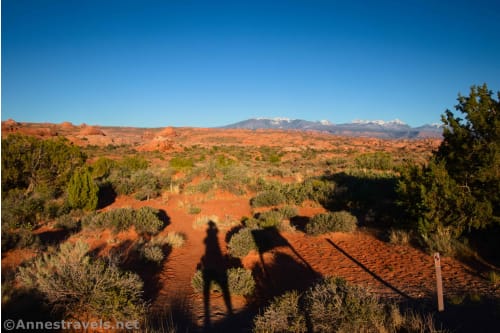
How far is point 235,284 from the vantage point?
6.48 meters

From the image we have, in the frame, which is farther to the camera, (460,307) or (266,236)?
(266,236)

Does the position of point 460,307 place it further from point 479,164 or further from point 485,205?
point 479,164

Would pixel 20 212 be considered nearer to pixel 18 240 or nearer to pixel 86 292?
pixel 18 240

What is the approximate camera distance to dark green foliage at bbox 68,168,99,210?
12.0 metres

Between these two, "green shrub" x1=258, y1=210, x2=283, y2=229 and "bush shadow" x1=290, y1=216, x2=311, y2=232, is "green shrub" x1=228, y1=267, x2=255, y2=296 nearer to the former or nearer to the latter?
"green shrub" x1=258, y1=210, x2=283, y2=229

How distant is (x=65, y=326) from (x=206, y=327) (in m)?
2.26

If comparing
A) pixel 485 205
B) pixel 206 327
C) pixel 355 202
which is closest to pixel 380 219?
pixel 355 202

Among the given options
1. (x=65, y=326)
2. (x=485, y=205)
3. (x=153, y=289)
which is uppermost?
(x=485, y=205)

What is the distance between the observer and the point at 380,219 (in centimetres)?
1083

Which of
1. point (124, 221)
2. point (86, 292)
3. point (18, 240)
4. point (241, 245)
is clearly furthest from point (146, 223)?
point (86, 292)

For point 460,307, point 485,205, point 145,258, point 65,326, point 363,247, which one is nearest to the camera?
point 65,326

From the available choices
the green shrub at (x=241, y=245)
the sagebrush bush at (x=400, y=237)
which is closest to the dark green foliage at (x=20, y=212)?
the green shrub at (x=241, y=245)

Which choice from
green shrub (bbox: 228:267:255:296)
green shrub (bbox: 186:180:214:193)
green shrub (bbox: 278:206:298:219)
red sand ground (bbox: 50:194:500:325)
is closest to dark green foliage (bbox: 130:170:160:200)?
green shrub (bbox: 186:180:214:193)

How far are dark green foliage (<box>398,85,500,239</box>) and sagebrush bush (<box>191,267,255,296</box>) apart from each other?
5221 mm
